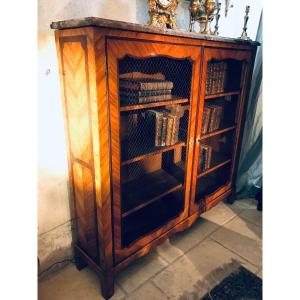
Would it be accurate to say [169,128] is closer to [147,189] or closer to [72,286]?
[147,189]

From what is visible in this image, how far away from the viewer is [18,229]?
79 centimetres

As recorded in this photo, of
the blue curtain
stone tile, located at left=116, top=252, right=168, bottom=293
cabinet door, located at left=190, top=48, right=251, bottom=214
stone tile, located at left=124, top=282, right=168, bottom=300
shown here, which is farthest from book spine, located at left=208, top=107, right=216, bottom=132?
stone tile, located at left=124, top=282, right=168, bottom=300

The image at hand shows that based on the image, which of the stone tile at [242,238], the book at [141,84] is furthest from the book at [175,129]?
the stone tile at [242,238]

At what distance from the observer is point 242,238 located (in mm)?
2234

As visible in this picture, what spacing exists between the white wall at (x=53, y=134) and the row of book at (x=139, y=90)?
1.33ft

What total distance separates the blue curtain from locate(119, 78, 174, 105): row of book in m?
1.32

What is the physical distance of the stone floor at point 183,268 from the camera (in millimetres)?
1693

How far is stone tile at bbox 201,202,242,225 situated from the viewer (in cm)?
247

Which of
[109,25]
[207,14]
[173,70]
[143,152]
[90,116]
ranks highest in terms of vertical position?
[207,14]

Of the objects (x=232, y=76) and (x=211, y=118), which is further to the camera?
(x=232, y=76)

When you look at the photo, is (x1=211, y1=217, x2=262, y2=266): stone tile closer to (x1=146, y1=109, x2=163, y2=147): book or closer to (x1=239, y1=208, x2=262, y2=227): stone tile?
(x1=239, y1=208, x2=262, y2=227): stone tile

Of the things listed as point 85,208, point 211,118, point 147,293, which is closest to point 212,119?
point 211,118

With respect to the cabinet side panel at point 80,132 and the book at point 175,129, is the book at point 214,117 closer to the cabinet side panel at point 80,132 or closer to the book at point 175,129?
the book at point 175,129

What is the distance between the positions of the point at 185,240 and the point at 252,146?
123 centimetres
